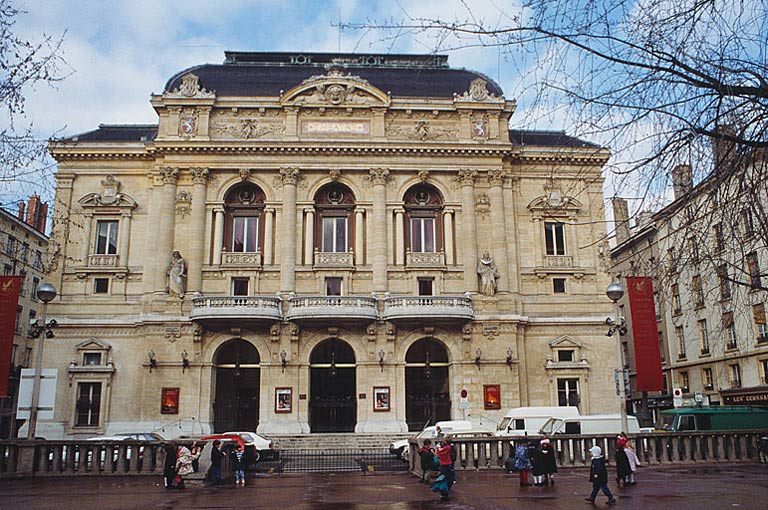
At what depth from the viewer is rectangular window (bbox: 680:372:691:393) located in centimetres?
5872

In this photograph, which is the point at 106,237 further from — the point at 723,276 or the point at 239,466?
the point at 723,276

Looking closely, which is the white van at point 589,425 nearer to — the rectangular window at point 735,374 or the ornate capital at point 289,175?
the rectangular window at point 735,374

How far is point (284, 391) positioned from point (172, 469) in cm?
1877

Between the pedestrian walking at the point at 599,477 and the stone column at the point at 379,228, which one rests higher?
the stone column at the point at 379,228

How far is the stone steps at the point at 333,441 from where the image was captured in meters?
40.2

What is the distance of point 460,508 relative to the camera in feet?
58.0

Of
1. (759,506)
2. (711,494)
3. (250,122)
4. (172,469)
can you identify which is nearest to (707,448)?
(711,494)

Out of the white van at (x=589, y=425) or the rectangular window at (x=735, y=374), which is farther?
the rectangular window at (x=735, y=374)

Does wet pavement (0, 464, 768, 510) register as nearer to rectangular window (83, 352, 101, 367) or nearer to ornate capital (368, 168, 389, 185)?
rectangular window (83, 352, 101, 367)

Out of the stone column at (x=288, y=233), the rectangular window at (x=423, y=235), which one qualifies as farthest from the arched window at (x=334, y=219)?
the rectangular window at (x=423, y=235)

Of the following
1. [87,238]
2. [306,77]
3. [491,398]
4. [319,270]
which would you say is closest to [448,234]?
[319,270]

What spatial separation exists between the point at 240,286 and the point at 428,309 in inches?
492

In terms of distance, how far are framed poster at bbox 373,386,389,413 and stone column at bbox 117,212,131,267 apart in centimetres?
1862

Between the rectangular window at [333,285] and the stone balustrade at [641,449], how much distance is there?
1727cm
